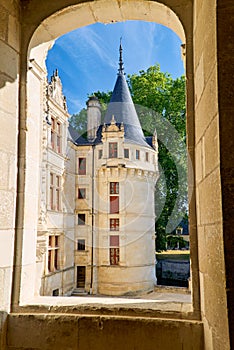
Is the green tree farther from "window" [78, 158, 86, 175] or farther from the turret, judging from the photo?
"window" [78, 158, 86, 175]

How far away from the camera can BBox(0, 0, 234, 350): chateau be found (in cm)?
72

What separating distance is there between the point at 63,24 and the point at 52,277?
21.8ft

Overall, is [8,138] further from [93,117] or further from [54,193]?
[93,117]

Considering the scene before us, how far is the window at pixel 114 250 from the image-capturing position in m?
8.91

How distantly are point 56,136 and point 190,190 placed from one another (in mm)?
6927

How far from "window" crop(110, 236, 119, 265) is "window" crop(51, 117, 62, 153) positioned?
10.1ft

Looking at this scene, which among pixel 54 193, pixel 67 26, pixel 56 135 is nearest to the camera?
pixel 67 26

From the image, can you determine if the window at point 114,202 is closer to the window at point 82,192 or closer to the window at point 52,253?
the window at point 82,192

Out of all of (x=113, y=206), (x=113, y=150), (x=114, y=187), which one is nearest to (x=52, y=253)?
(x=113, y=206)

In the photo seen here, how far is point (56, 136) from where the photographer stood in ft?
25.2

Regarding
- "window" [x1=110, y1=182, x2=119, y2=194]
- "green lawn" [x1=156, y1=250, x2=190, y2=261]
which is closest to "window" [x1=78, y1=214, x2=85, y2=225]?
"window" [x1=110, y1=182, x2=119, y2=194]

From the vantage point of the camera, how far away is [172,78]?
11148 millimetres

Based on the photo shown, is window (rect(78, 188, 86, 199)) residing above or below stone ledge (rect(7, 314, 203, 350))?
above

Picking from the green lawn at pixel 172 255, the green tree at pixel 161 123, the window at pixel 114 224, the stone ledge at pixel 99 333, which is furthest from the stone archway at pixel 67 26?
the green lawn at pixel 172 255
